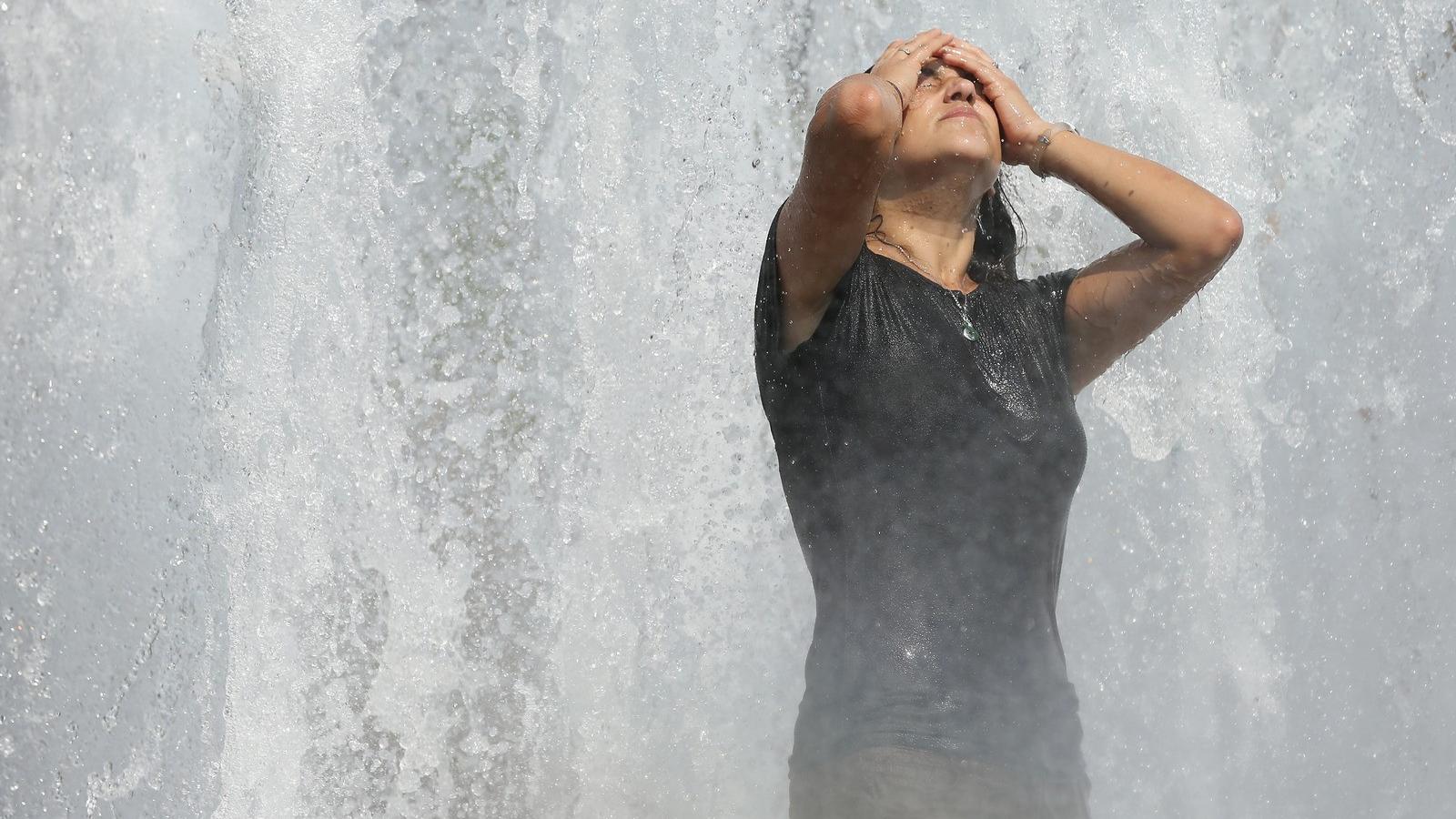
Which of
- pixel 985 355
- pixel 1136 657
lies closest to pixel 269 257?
pixel 985 355

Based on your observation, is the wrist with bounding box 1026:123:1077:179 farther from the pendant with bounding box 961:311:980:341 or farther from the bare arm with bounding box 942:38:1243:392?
the pendant with bounding box 961:311:980:341

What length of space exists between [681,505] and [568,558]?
0.29 metres

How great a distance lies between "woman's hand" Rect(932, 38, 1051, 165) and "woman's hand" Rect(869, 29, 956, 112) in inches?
1.4

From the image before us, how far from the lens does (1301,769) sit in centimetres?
282

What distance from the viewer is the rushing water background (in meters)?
2.70

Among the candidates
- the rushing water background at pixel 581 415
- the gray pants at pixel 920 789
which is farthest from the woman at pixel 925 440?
the rushing water background at pixel 581 415

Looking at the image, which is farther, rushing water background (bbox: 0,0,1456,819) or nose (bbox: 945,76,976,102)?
rushing water background (bbox: 0,0,1456,819)

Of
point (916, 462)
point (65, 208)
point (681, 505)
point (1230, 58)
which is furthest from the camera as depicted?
point (1230, 58)

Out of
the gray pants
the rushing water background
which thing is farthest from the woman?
the rushing water background

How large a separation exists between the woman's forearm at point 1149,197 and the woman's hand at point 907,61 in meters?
0.22

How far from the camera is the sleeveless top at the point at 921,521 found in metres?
1.69

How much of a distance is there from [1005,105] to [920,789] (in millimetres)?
979

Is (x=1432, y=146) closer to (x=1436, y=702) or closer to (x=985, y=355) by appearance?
(x=1436, y=702)

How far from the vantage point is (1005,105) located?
6.70 feet
